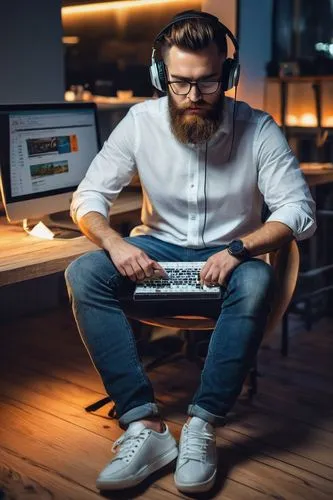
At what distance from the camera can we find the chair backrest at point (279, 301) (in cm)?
218

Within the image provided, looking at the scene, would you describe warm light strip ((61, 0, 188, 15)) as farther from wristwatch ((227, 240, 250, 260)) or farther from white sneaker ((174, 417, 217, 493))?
white sneaker ((174, 417, 217, 493))

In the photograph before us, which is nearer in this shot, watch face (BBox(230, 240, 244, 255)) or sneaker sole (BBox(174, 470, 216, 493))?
sneaker sole (BBox(174, 470, 216, 493))

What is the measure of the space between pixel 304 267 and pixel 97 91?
3.32 metres

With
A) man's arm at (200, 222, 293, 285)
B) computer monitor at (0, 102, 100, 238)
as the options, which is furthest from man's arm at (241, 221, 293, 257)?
computer monitor at (0, 102, 100, 238)

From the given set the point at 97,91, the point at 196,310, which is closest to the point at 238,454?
the point at 196,310

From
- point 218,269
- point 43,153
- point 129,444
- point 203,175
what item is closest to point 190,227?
point 203,175

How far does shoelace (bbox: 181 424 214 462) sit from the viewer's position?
1972 mm

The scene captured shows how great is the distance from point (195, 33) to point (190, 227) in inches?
22.9

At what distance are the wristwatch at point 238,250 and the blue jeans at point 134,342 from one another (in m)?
0.03

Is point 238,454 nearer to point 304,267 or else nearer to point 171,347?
point 171,347

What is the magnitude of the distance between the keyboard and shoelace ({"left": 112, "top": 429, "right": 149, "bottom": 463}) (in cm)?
38

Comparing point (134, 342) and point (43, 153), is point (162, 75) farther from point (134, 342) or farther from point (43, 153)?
point (134, 342)

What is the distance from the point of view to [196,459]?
1964mm

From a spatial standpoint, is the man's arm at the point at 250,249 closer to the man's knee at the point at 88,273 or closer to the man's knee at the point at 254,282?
the man's knee at the point at 254,282
